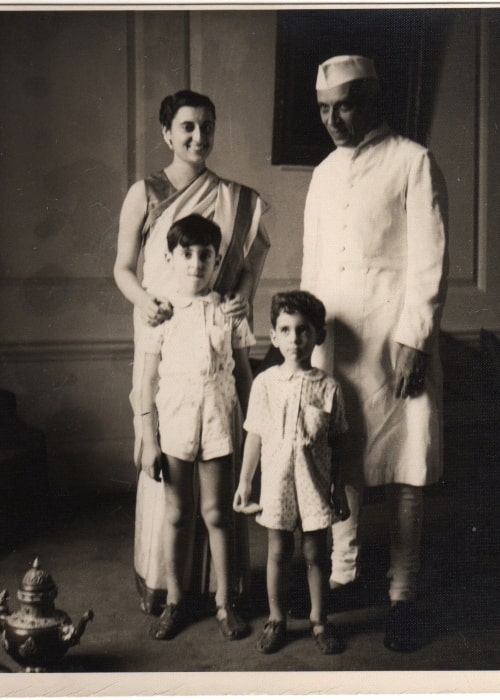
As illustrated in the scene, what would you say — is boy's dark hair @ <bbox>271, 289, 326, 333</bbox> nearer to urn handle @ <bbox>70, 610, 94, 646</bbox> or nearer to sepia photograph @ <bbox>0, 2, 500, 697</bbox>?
sepia photograph @ <bbox>0, 2, 500, 697</bbox>

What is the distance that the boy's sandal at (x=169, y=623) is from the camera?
237 centimetres

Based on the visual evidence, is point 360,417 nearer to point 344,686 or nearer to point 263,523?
point 263,523

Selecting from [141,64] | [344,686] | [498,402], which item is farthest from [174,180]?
[344,686]

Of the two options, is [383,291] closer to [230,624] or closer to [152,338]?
[152,338]

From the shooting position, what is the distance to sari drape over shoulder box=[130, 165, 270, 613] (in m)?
2.38

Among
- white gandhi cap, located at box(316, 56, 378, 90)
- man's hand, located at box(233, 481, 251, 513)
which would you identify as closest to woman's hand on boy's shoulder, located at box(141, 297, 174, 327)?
man's hand, located at box(233, 481, 251, 513)

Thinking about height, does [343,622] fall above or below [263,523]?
below

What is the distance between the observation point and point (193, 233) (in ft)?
7.55

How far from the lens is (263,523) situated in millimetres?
2299

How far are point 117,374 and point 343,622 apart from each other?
1.01 metres

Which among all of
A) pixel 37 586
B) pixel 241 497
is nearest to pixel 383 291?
pixel 241 497

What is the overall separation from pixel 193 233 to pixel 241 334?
1.05 feet

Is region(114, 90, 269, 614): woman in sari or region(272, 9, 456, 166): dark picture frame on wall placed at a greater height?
region(272, 9, 456, 166): dark picture frame on wall

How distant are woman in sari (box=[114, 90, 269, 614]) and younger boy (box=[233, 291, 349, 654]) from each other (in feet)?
0.42
